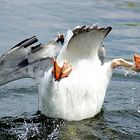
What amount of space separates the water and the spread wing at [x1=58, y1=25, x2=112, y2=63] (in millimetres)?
807

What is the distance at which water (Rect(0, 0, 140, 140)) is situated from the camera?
777 centimetres

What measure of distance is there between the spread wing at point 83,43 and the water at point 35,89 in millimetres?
807

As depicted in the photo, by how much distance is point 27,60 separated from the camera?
8211mm

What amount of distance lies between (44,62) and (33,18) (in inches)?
220

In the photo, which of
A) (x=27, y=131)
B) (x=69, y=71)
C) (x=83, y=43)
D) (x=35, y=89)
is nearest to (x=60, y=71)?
(x=69, y=71)

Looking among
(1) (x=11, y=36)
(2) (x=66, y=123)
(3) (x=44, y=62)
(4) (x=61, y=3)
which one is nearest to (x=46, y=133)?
(2) (x=66, y=123)

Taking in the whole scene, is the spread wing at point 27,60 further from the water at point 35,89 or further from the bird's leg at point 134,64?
the bird's leg at point 134,64

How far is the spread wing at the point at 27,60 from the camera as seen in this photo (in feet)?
26.3

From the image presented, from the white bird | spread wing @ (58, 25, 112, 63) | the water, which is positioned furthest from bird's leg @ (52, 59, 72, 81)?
the water

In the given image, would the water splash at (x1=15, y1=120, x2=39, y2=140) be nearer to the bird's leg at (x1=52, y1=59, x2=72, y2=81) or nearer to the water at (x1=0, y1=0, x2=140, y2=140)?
the water at (x1=0, y1=0, x2=140, y2=140)

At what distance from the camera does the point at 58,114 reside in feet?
25.4

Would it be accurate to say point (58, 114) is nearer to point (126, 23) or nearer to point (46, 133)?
point (46, 133)

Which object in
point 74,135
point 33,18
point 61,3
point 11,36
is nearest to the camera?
point 74,135

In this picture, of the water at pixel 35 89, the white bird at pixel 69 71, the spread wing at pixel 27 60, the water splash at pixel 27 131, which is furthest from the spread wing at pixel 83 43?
the water splash at pixel 27 131
